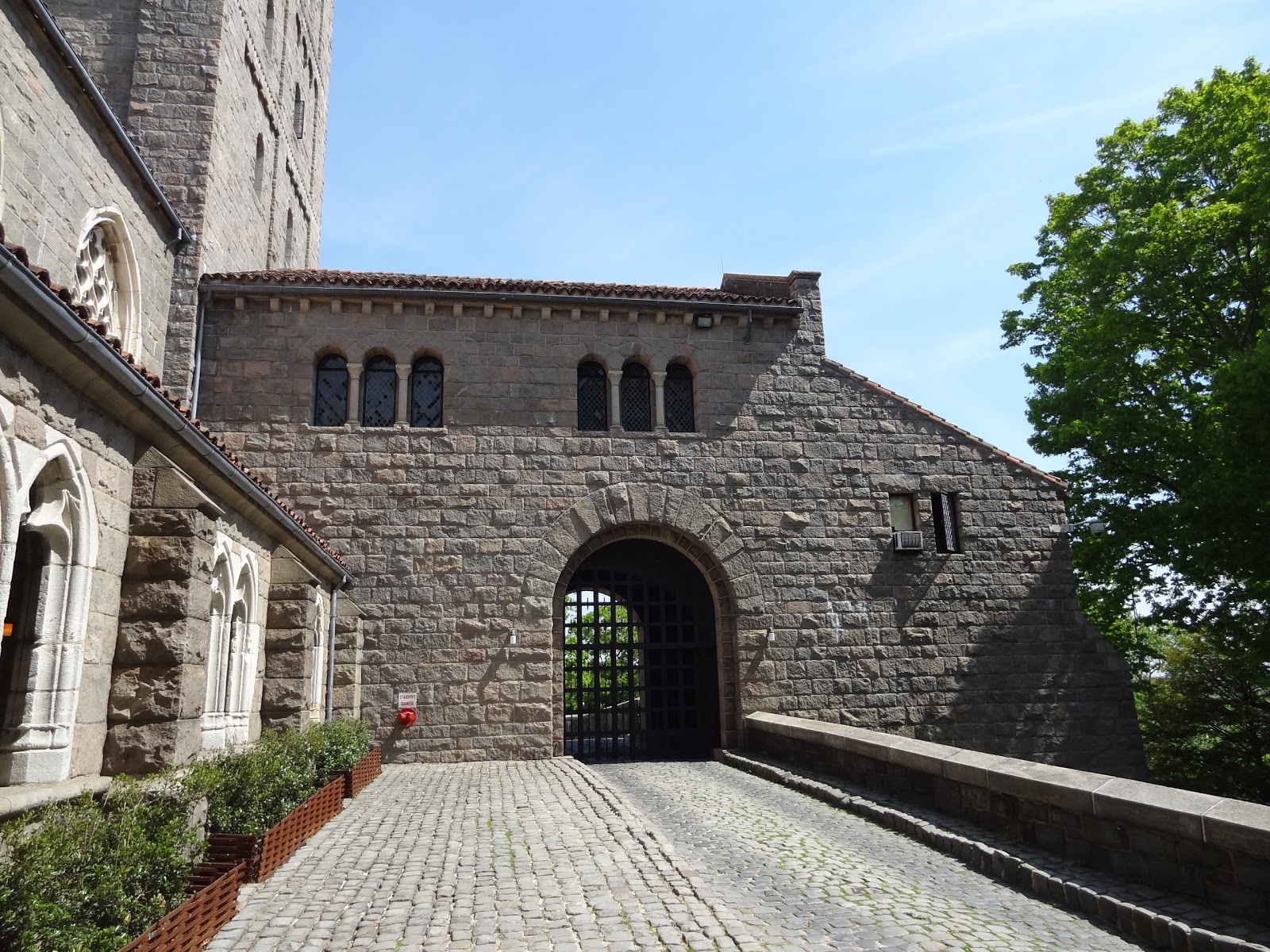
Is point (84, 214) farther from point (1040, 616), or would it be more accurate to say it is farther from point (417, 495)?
point (1040, 616)

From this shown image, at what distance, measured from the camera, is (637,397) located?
15.4 meters

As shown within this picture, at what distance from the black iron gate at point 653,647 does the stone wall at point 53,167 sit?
769 cm

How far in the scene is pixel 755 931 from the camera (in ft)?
16.9

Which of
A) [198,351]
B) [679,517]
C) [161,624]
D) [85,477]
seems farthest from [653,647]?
[85,477]

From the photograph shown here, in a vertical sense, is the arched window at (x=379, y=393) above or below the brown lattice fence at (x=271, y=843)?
above

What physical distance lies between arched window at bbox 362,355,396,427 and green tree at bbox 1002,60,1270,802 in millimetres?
11713

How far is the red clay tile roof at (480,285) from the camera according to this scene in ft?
46.6

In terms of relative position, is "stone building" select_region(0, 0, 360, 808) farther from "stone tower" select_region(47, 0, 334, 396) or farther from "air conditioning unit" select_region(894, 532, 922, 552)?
"air conditioning unit" select_region(894, 532, 922, 552)

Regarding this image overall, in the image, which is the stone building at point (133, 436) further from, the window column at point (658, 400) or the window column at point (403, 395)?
the window column at point (658, 400)

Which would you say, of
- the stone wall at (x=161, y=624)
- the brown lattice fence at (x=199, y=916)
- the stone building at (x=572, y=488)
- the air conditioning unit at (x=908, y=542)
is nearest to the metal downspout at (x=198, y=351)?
the stone building at (x=572, y=488)

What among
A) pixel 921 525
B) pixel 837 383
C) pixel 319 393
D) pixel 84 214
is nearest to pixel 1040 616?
pixel 921 525

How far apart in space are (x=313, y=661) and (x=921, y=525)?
9.84 m

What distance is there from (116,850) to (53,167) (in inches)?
352

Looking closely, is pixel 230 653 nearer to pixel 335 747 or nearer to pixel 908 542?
pixel 335 747
